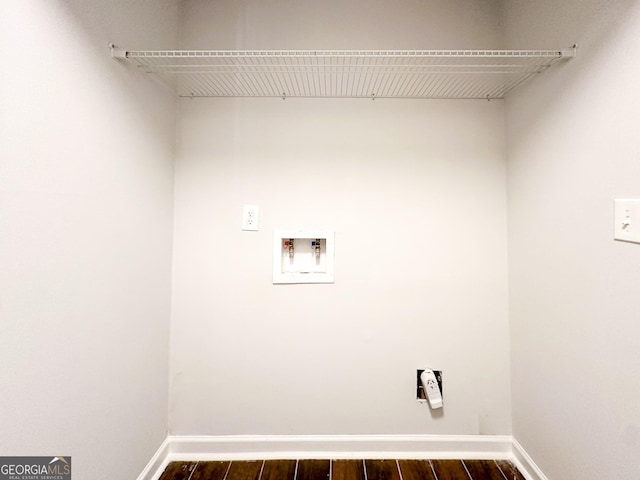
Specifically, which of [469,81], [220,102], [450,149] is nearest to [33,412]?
[220,102]

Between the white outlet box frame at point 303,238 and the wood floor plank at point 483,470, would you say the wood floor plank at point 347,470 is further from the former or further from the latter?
the white outlet box frame at point 303,238

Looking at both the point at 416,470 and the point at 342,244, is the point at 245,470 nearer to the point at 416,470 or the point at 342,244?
the point at 416,470

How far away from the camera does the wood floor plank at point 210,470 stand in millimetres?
1305

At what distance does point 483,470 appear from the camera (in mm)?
1335

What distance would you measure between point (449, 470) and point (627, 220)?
131cm

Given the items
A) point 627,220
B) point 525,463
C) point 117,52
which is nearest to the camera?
point 627,220

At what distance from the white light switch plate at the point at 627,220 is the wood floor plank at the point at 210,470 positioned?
6.04 ft

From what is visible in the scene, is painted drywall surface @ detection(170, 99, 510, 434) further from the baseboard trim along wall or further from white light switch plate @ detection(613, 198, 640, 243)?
white light switch plate @ detection(613, 198, 640, 243)

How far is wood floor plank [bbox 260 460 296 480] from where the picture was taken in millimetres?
1299

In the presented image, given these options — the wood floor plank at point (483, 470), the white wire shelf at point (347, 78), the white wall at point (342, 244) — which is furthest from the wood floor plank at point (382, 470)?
the white wire shelf at point (347, 78)

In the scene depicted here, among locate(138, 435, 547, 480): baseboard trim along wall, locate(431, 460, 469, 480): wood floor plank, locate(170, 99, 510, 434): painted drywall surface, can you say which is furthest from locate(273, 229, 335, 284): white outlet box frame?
locate(431, 460, 469, 480): wood floor plank

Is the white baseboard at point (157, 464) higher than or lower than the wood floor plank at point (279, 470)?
higher

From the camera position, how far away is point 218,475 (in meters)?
1.31

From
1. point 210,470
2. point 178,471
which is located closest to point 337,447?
point 210,470
